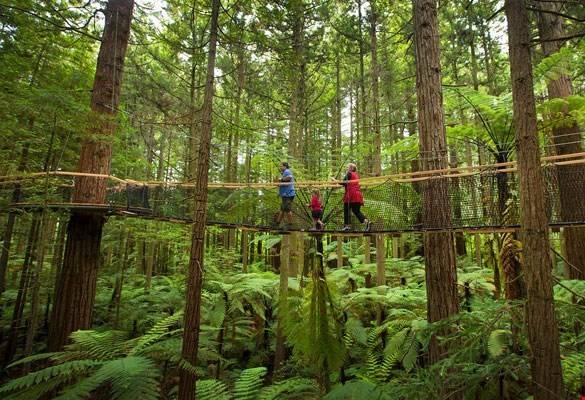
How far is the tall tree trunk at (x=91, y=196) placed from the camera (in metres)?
4.86

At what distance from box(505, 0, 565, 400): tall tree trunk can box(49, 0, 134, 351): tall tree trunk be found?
15.6 feet

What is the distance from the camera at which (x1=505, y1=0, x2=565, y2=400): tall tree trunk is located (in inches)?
71.4

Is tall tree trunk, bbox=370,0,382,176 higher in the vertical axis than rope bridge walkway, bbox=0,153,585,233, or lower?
higher

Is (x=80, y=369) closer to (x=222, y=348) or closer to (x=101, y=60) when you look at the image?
(x=222, y=348)

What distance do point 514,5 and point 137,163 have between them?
27.0ft

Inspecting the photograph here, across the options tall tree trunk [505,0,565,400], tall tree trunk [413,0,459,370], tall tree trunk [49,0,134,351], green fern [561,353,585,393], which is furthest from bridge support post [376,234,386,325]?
tall tree trunk [49,0,134,351]

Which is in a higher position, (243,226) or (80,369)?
(243,226)

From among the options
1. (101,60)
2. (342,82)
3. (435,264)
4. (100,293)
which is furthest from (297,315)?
(342,82)

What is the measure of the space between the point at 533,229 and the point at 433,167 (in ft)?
→ 6.41

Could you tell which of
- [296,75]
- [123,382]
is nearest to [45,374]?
[123,382]

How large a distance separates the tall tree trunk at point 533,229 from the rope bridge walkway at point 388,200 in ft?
5.35

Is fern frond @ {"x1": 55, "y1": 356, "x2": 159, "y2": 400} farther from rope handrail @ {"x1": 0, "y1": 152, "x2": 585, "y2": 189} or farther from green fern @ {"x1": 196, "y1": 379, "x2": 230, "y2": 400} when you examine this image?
rope handrail @ {"x1": 0, "y1": 152, "x2": 585, "y2": 189}

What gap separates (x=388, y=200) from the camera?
18.1 ft

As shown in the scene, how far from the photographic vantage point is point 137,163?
836cm
